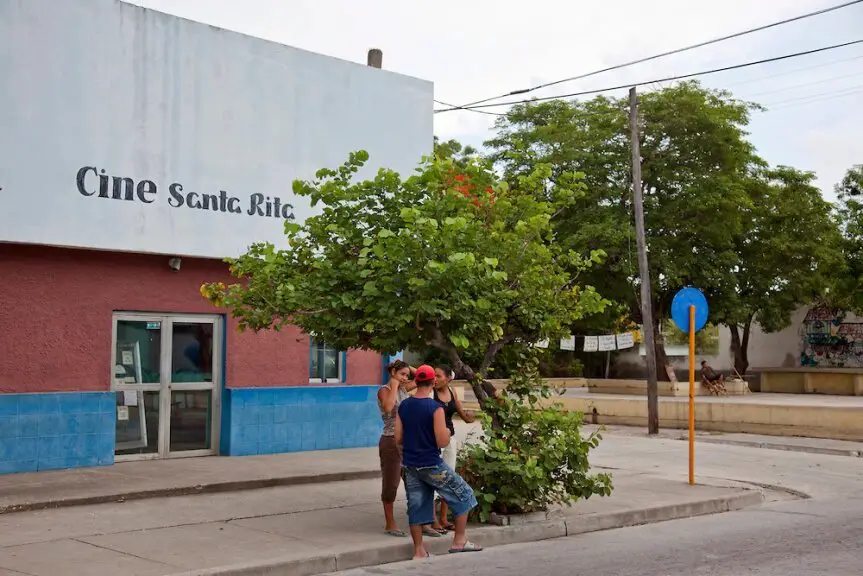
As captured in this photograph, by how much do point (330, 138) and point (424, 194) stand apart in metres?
6.54

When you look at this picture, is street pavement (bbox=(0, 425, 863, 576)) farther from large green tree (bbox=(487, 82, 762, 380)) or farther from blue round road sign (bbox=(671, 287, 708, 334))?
large green tree (bbox=(487, 82, 762, 380))

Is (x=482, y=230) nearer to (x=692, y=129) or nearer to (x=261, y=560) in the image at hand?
(x=261, y=560)

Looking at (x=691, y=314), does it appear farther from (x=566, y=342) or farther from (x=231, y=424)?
(x=231, y=424)

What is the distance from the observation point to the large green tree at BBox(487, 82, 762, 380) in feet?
112

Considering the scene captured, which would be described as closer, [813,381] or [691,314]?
[691,314]

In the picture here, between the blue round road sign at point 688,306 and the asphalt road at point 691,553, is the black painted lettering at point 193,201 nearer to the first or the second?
the blue round road sign at point 688,306

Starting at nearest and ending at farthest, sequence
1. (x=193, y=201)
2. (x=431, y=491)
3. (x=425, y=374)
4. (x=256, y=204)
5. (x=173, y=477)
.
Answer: (x=425, y=374)
(x=431, y=491)
(x=173, y=477)
(x=193, y=201)
(x=256, y=204)

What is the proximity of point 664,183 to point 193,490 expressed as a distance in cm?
2607

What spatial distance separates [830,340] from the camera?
43.4m

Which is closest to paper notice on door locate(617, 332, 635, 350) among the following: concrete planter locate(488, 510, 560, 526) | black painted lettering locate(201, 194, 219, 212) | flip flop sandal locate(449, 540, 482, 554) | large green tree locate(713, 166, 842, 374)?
large green tree locate(713, 166, 842, 374)

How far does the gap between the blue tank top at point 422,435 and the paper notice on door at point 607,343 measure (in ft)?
94.2

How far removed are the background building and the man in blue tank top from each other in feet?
15.9

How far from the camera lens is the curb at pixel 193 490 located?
1095 centimetres

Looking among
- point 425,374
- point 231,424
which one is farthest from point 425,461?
point 231,424
